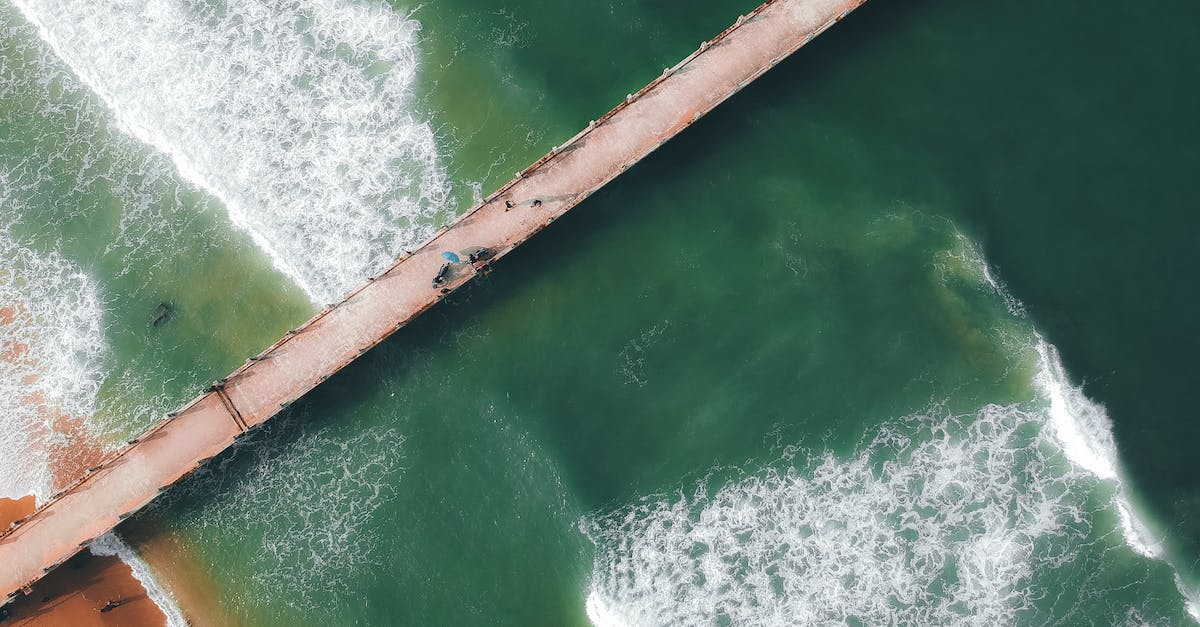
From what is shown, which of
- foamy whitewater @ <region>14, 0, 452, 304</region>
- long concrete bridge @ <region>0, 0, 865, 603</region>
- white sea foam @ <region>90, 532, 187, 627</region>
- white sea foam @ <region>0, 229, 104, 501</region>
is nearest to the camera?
long concrete bridge @ <region>0, 0, 865, 603</region>

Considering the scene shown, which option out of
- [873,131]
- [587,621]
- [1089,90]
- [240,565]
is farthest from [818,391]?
[240,565]

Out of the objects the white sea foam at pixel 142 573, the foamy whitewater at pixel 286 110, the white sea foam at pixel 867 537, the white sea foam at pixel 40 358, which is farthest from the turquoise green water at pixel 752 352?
the white sea foam at pixel 142 573

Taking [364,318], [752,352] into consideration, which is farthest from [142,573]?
[752,352]

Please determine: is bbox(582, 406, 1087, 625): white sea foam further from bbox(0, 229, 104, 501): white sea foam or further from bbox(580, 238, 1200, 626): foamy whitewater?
bbox(0, 229, 104, 501): white sea foam

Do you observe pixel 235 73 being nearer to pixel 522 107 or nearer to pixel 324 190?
pixel 324 190

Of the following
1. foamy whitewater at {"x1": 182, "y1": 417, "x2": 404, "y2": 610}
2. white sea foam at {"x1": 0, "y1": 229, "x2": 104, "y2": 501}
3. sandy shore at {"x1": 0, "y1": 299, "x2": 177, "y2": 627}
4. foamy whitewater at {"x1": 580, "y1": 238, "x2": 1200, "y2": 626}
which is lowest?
foamy whitewater at {"x1": 580, "y1": 238, "x2": 1200, "y2": 626}

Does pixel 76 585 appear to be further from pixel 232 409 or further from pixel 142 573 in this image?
pixel 232 409

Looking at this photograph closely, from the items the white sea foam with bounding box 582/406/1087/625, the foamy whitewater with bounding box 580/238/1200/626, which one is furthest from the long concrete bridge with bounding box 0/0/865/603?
the white sea foam with bounding box 582/406/1087/625
